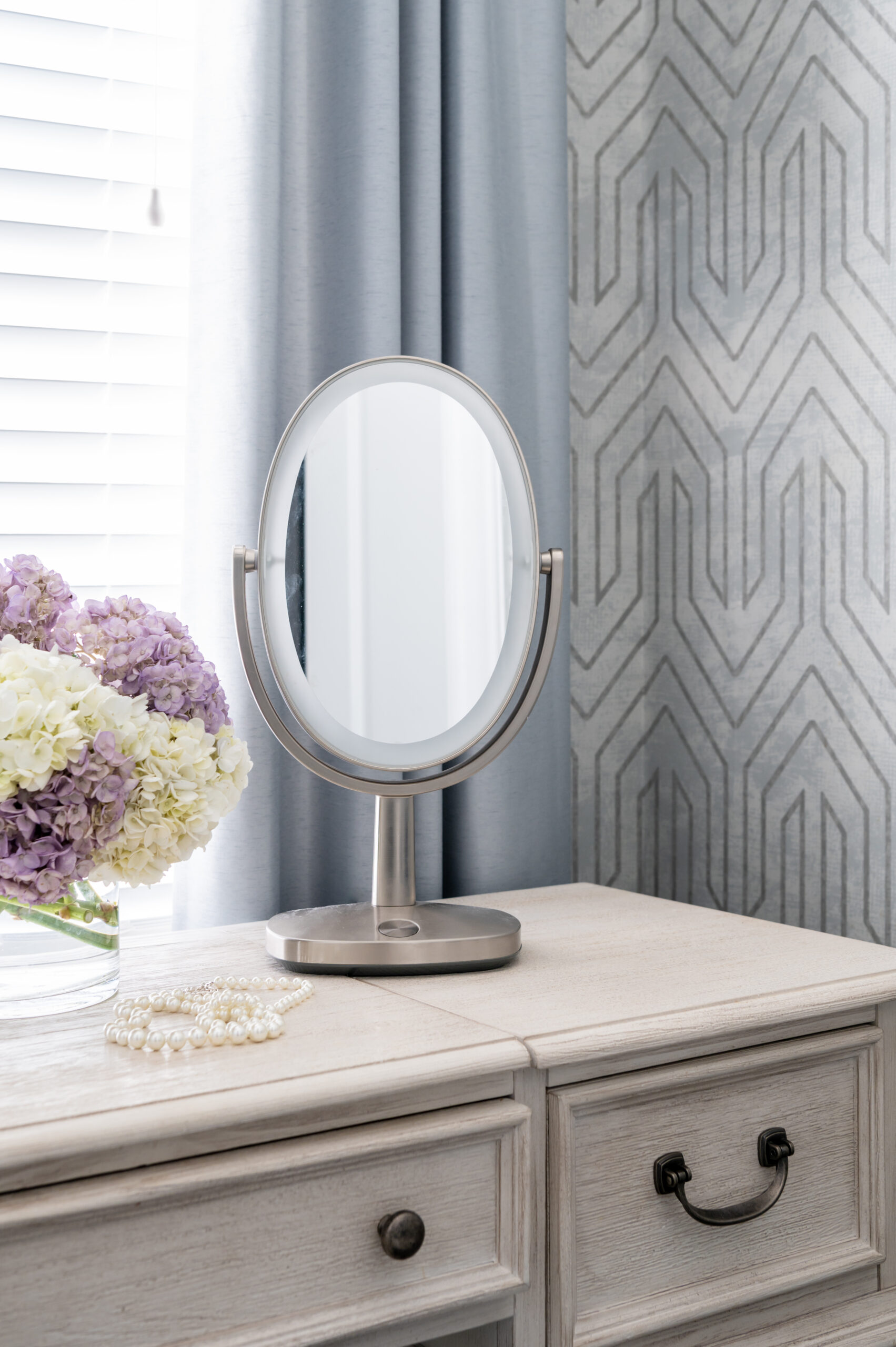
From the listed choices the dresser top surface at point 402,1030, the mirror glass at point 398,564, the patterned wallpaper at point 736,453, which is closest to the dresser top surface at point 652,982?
the dresser top surface at point 402,1030

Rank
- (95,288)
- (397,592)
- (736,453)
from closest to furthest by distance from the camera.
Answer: (397,592) < (95,288) < (736,453)

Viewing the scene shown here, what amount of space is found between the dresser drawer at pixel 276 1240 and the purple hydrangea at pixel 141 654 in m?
0.33

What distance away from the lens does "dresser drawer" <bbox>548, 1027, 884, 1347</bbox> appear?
2.58 ft

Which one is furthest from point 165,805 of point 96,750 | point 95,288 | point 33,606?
point 95,288

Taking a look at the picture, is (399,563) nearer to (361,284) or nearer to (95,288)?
(361,284)

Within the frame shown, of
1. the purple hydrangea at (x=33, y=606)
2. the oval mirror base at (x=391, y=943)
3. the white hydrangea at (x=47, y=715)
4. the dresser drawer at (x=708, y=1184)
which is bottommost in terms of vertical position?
the dresser drawer at (x=708, y=1184)

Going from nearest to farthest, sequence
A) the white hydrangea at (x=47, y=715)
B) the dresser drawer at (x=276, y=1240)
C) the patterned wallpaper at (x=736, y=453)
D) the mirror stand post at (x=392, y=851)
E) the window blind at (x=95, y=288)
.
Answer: the dresser drawer at (x=276, y=1240) → the white hydrangea at (x=47, y=715) → the mirror stand post at (x=392, y=851) → the window blind at (x=95, y=288) → the patterned wallpaper at (x=736, y=453)

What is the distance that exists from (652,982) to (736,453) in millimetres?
804

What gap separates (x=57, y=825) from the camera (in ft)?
2.52

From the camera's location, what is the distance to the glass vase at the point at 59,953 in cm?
83

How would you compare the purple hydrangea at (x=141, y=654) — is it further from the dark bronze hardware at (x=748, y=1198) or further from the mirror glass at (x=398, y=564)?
the dark bronze hardware at (x=748, y=1198)

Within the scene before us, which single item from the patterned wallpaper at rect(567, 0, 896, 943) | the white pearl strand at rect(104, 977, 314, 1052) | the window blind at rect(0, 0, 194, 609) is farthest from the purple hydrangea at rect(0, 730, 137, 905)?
the patterned wallpaper at rect(567, 0, 896, 943)

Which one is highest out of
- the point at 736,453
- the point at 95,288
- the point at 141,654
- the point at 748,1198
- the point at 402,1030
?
the point at 95,288

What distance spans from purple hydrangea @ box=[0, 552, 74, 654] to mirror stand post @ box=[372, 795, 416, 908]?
324 millimetres
